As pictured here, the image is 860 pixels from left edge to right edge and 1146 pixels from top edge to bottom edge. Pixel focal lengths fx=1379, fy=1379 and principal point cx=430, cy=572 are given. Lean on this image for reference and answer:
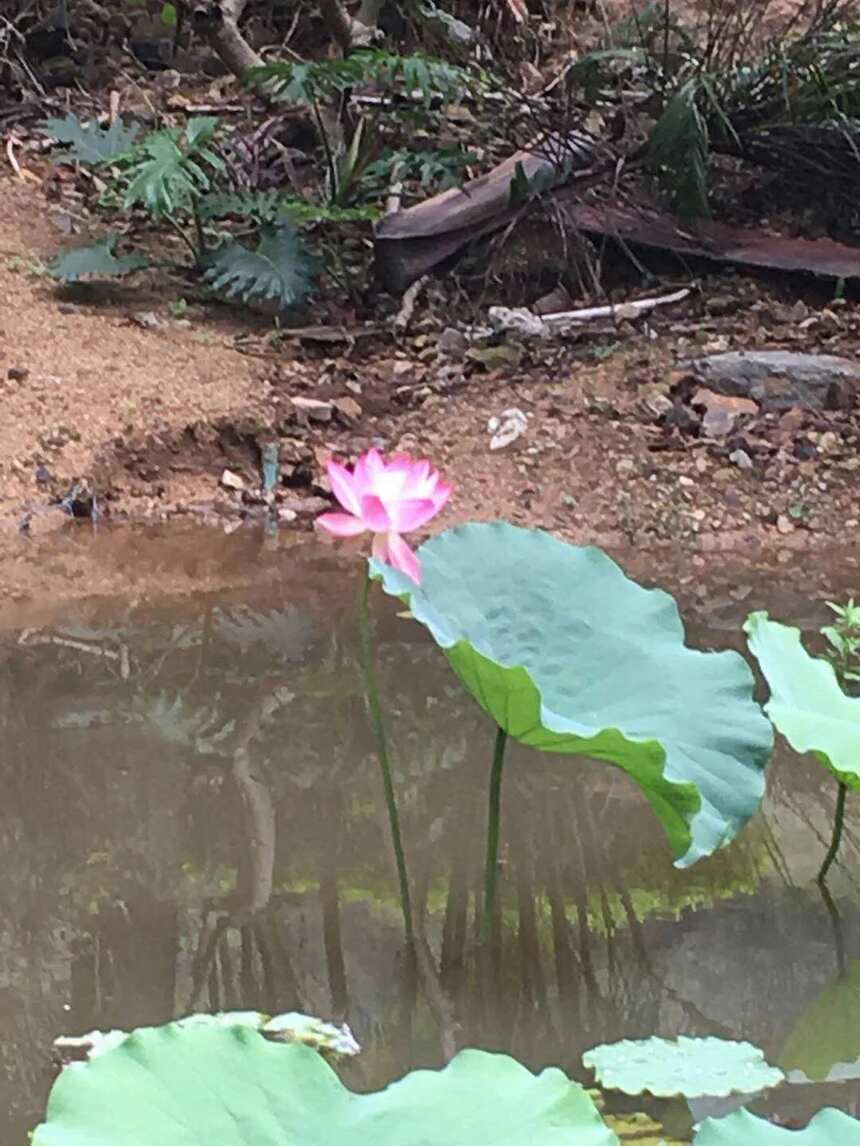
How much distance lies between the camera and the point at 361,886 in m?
1.96

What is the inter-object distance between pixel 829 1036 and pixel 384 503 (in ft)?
2.69

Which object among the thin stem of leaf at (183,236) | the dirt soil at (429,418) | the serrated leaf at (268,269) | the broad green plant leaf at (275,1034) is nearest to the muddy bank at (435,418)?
the dirt soil at (429,418)

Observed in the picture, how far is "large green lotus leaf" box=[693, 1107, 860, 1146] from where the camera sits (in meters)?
1.02

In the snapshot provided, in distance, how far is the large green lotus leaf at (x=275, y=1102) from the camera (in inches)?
39.1

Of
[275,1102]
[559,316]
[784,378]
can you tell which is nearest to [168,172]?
[559,316]

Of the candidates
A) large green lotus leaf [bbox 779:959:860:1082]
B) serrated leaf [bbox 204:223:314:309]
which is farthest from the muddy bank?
large green lotus leaf [bbox 779:959:860:1082]

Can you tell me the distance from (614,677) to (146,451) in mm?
2198

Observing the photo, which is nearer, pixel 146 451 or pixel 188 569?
pixel 188 569

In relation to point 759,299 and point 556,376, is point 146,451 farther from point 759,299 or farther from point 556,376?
point 759,299

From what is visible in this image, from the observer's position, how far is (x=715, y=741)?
64.5 inches

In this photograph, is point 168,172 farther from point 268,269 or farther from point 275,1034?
point 275,1034

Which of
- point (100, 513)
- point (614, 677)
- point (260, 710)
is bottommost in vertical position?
point (100, 513)

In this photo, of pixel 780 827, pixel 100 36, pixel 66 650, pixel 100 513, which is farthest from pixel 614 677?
pixel 100 36

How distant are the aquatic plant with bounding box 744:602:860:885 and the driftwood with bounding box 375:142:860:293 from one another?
2.84 m
